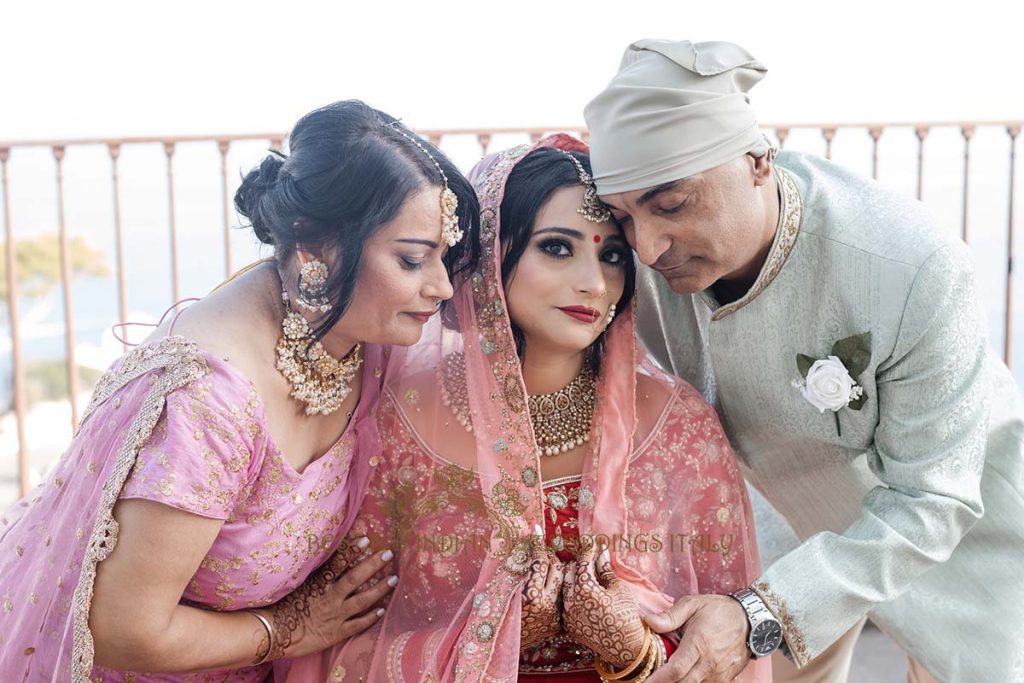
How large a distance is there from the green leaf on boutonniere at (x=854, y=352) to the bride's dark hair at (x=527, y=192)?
1.68 feet

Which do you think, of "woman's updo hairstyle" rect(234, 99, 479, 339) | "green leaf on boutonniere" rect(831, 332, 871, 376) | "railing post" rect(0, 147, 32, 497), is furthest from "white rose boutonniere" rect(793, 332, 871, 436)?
"railing post" rect(0, 147, 32, 497)

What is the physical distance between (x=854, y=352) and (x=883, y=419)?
6.7 inches

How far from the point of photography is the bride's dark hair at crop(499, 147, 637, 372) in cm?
208

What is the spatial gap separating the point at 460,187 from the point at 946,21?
10.4 metres

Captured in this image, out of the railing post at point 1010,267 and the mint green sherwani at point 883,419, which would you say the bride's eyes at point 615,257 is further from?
the railing post at point 1010,267

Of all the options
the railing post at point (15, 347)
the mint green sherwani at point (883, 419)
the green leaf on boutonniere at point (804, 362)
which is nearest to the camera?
the mint green sherwani at point (883, 419)

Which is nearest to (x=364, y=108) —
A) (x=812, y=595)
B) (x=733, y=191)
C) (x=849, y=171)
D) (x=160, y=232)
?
(x=733, y=191)

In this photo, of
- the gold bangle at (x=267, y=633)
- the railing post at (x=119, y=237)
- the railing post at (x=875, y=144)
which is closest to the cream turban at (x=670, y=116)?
the gold bangle at (x=267, y=633)

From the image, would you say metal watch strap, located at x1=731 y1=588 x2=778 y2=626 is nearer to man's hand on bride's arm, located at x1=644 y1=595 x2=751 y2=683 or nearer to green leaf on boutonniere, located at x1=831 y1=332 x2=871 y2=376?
man's hand on bride's arm, located at x1=644 y1=595 x2=751 y2=683

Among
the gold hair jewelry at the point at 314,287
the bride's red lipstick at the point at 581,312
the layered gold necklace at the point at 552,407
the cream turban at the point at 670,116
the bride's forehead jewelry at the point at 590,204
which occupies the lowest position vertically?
the layered gold necklace at the point at 552,407

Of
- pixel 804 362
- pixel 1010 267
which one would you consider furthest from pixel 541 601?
pixel 1010 267

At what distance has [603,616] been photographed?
6.31 ft

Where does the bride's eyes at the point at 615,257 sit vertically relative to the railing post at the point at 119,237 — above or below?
above

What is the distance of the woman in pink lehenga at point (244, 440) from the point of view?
1.79 metres
